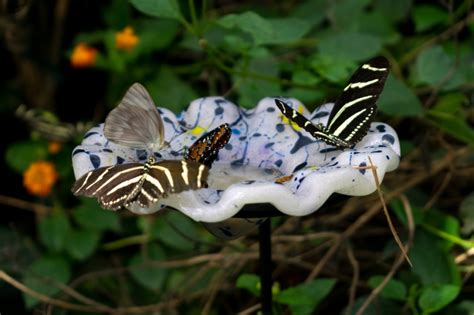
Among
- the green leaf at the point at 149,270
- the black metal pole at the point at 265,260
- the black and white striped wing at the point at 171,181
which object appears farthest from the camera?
the green leaf at the point at 149,270

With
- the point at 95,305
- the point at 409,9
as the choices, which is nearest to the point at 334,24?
the point at 409,9

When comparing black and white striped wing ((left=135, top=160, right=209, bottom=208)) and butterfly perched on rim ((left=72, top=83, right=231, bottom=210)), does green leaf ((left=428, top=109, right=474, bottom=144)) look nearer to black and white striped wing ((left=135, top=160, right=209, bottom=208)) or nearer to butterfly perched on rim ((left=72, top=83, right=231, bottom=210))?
butterfly perched on rim ((left=72, top=83, right=231, bottom=210))

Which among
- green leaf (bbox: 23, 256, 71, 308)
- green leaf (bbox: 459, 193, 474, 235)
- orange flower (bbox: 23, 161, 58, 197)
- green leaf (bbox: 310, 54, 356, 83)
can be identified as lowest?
green leaf (bbox: 23, 256, 71, 308)

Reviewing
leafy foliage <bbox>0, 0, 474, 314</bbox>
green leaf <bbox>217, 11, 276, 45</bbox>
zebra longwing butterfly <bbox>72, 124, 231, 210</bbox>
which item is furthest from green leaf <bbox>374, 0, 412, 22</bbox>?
zebra longwing butterfly <bbox>72, 124, 231, 210</bbox>

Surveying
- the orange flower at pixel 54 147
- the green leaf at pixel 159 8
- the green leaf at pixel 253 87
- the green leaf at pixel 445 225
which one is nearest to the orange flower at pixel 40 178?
the orange flower at pixel 54 147

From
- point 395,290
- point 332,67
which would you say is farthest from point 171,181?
point 332,67

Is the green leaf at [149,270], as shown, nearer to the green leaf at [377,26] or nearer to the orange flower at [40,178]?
the orange flower at [40,178]
